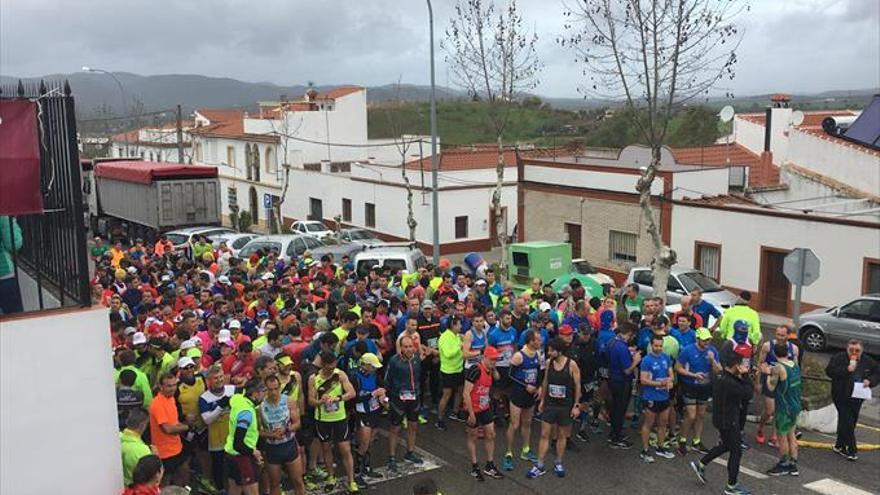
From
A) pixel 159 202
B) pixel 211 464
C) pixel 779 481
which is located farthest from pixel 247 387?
pixel 159 202

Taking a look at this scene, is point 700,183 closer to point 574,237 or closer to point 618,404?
point 574,237

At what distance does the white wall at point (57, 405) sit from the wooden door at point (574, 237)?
23122mm

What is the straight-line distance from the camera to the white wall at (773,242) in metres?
20.5

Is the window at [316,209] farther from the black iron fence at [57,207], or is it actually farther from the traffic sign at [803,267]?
the black iron fence at [57,207]

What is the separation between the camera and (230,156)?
48688 millimetres

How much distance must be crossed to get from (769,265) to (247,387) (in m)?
18.3

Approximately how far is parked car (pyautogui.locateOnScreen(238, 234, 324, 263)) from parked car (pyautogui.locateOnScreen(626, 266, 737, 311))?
370 inches

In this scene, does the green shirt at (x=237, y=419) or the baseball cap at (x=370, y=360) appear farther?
the baseball cap at (x=370, y=360)

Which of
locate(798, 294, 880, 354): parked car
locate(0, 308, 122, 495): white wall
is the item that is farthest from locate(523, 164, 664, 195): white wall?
locate(0, 308, 122, 495): white wall

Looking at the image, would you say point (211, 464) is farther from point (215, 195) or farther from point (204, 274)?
point (215, 195)

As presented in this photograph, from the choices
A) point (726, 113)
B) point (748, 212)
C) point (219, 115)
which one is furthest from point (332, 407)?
point (219, 115)

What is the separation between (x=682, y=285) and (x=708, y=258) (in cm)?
440

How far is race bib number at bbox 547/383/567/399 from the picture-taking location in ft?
30.7

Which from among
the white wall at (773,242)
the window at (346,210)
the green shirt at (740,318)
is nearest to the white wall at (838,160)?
the white wall at (773,242)
